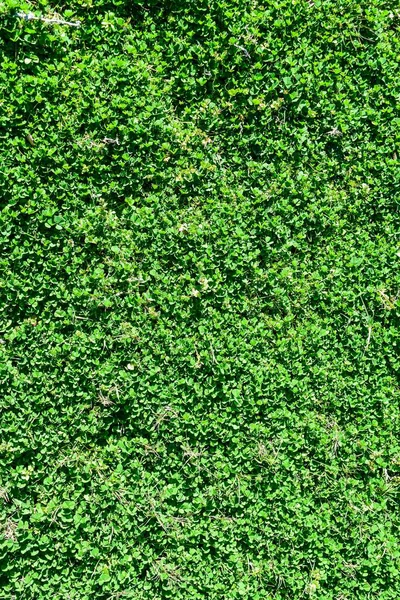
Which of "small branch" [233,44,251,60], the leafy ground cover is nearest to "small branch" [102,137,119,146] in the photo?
the leafy ground cover

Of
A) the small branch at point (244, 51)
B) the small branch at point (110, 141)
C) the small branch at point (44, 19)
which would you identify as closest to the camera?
the small branch at point (44, 19)

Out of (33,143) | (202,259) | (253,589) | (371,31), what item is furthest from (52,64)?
(253,589)

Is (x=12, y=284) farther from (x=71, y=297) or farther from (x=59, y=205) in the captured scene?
(x=59, y=205)

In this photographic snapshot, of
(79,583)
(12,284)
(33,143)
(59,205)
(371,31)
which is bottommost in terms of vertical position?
(79,583)

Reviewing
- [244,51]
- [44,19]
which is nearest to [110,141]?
[44,19]

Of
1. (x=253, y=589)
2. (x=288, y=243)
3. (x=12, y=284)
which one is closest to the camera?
(x=12, y=284)

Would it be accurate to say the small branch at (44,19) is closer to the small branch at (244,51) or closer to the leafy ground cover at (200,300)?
the leafy ground cover at (200,300)

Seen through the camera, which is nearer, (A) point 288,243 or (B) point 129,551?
(B) point 129,551

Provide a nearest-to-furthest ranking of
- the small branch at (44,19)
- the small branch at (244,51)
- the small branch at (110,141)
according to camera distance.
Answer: the small branch at (44,19)
the small branch at (110,141)
the small branch at (244,51)

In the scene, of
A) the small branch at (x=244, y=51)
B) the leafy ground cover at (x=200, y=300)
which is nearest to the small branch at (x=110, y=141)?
the leafy ground cover at (x=200, y=300)
